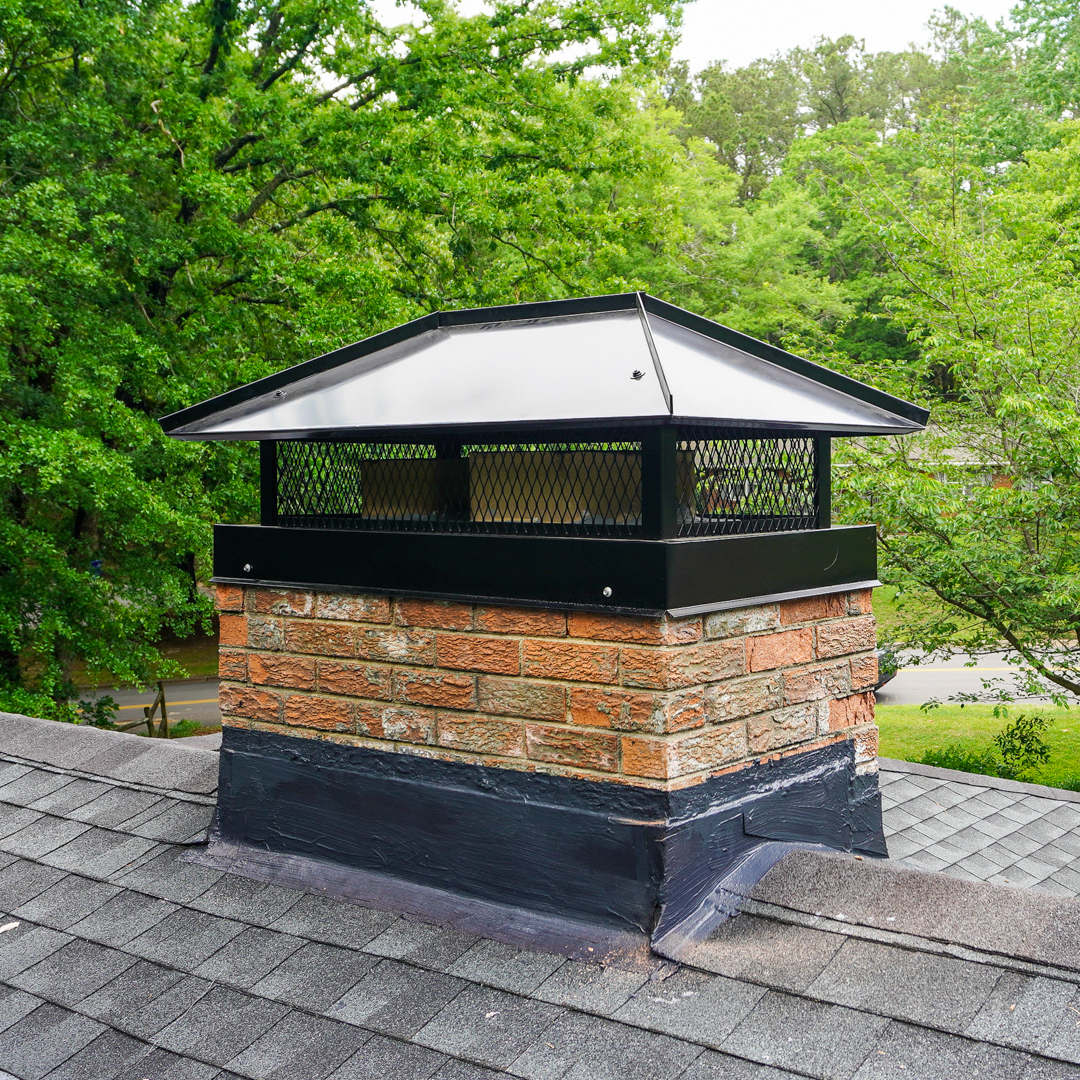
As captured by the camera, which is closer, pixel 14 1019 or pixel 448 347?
pixel 14 1019

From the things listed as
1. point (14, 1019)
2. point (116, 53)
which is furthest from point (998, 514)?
point (116, 53)

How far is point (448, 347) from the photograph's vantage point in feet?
9.61

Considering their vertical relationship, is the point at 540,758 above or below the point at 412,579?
below

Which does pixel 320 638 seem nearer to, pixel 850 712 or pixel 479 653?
pixel 479 653

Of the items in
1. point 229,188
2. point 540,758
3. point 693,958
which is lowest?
point 693,958

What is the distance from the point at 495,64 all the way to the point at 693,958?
14.3m

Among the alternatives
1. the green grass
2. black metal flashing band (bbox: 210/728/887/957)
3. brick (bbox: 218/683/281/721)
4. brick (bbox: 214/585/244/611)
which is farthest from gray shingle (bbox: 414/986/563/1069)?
the green grass

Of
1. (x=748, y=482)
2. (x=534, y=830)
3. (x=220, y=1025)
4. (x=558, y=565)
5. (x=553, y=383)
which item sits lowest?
(x=220, y=1025)

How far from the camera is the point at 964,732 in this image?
14125 millimetres

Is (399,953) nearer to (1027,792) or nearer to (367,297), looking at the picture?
(1027,792)

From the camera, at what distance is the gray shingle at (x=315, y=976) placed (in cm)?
222

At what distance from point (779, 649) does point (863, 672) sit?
457mm

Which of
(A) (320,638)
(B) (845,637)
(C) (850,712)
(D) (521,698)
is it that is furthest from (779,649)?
(A) (320,638)

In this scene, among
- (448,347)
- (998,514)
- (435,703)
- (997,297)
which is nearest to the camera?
(435,703)
